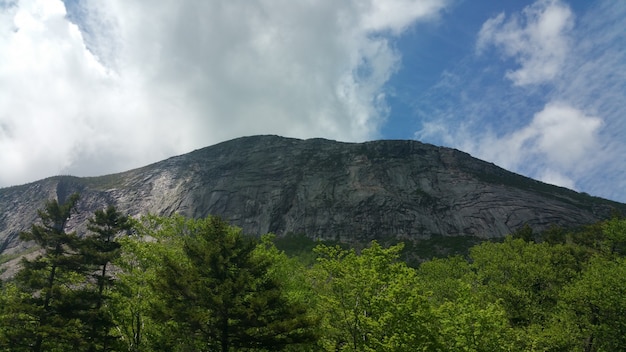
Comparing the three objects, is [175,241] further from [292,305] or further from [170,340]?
[292,305]

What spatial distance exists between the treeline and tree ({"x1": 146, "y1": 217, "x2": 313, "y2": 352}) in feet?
0.21

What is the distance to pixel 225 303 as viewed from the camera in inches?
830

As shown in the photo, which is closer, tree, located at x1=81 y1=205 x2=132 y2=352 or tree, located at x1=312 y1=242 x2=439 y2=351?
tree, located at x1=312 y1=242 x2=439 y2=351

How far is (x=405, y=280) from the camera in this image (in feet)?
73.5

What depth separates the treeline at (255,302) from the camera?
21.1 meters

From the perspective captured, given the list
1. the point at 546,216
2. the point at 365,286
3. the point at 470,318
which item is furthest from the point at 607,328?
the point at 546,216

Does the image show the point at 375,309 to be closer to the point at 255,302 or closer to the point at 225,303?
the point at 255,302

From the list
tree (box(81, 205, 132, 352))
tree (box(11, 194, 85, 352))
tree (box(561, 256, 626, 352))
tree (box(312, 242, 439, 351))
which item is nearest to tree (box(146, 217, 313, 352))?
tree (box(312, 242, 439, 351))

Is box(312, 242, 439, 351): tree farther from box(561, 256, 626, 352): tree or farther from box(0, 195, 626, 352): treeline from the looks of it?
box(561, 256, 626, 352): tree

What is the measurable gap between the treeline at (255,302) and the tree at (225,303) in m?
0.07


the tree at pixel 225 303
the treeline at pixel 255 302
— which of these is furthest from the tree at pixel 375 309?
the tree at pixel 225 303

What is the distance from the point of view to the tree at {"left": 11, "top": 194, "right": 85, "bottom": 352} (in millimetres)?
27328

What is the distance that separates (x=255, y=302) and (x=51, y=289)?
18052mm

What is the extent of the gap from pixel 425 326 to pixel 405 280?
2.65m
